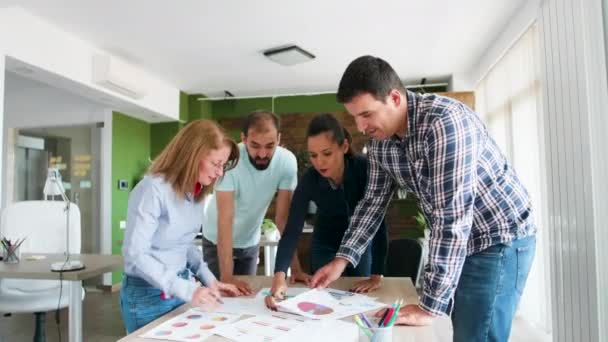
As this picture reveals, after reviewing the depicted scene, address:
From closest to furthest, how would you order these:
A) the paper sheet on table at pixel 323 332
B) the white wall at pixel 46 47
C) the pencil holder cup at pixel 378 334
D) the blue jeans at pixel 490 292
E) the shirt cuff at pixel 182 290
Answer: the pencil holder cup at pixel 378 334 < the paper sheet on table at pixel 323 332 < the blue jeans at pixel 490 292 < the shirt cuff at pixel 182 290 < the white wall at pixel 46 47

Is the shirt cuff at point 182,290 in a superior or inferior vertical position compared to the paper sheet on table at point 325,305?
superior

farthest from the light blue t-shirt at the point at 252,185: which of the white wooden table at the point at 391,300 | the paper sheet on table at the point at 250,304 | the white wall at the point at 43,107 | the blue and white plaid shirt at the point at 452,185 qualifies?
the white wall at the point at 43,107

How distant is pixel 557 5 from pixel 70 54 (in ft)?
13.1

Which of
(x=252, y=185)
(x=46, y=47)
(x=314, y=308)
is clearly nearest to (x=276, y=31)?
(x=46, y=47)

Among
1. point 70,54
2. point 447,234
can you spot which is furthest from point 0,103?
point 447,234

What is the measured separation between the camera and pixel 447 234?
3.37 ft

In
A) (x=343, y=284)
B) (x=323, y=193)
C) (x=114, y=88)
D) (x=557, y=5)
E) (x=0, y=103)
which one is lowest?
(x=343, y=284)

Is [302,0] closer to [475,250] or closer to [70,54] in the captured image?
[70,54]

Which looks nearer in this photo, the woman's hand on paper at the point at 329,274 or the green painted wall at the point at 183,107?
the woman's hand on paper at the point at 329,274

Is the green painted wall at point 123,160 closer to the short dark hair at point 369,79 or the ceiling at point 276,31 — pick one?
the ceiling at point 276,31

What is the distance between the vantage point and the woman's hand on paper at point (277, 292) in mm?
1222

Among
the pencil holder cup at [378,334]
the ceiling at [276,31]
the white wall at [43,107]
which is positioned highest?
the ceiling at [276,31]

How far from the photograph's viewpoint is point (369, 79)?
3.63 ft

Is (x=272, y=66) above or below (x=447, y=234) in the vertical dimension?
above
